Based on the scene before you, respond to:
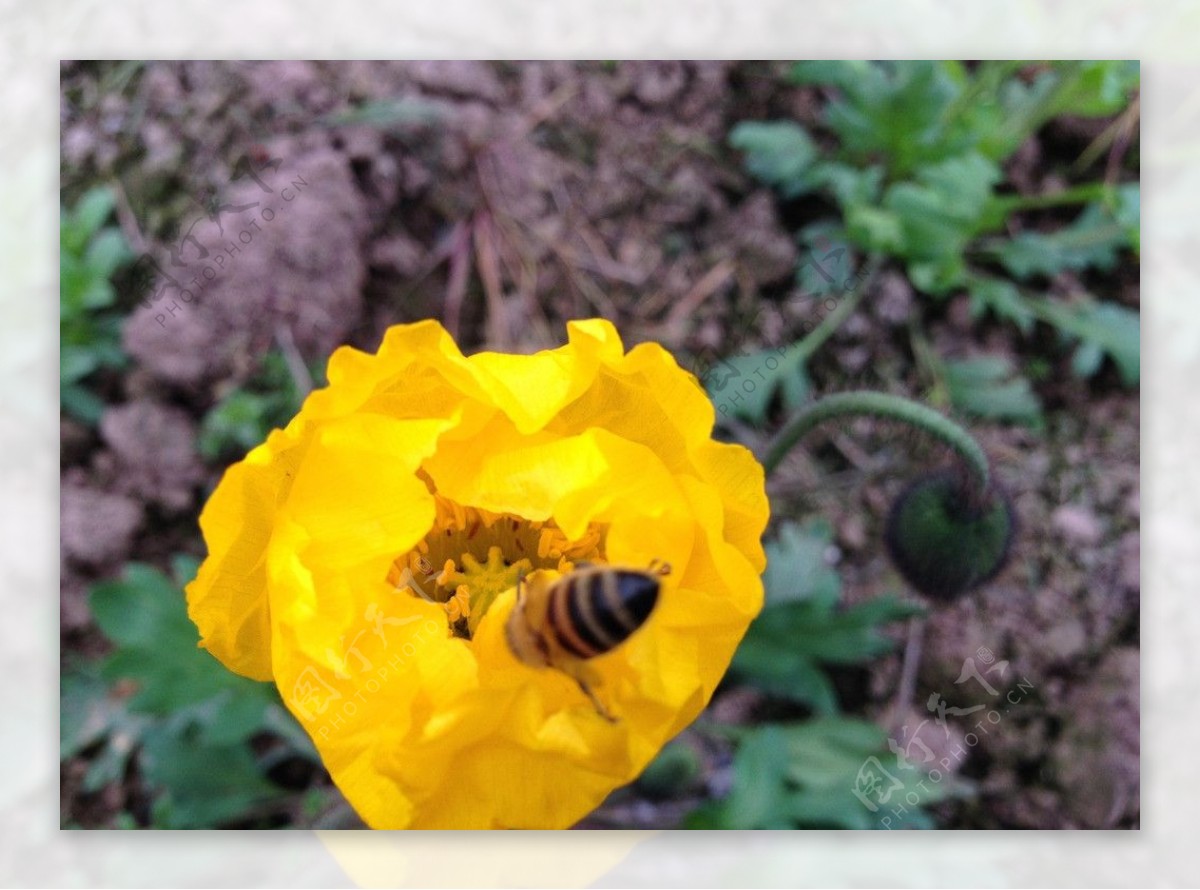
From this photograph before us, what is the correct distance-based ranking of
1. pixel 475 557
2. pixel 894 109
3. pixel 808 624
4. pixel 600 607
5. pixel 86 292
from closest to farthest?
pixel 600 607, pixel 475 557, pixel 86 292, pixel 894 109, pixel 808 624

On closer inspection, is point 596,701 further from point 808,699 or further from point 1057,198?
point 1057,198

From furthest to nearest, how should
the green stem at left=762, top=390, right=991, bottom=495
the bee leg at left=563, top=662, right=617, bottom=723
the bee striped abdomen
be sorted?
the green stem at left=762, top=390, right=991, bottom=495 → the bee leg at left=563, top=662, right=617, bottom=723 → the bee striped abdomen

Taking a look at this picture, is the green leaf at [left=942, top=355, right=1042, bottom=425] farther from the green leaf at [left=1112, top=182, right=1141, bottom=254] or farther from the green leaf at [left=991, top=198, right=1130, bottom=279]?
the green leaf at [left=1112, top=182, right=1141, bottom=254]

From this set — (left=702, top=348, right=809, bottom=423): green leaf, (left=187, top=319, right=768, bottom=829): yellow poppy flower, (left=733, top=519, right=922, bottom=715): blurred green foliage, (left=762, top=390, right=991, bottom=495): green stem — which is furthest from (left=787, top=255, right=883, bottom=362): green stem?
(left=187, top=319, right=768, bottom=829): yellow poppy flower

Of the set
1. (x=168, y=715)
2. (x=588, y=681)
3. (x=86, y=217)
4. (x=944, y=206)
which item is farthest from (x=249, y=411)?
(x=944, y=206)

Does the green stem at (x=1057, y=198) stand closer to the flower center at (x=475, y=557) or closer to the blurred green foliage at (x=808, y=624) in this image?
the blurred green foliage at (x=808, y=624)

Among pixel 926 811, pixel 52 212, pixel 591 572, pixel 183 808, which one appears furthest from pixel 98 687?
pixel 926 811

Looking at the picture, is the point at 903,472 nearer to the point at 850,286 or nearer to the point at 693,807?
the point at 850,286
